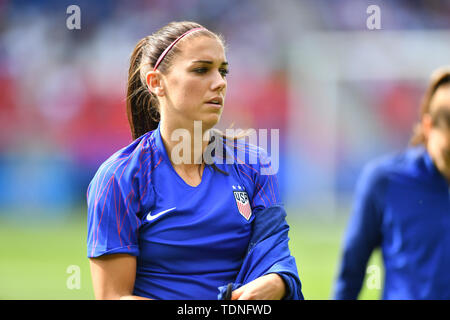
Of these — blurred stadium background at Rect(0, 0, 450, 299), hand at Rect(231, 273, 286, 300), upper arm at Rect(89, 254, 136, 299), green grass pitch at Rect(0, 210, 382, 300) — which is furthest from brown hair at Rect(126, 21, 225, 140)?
blurred stadium background at Rect(0, 0, 450, 299)

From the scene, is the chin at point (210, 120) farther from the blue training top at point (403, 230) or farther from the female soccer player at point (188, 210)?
the blue training top at point (403, 230)

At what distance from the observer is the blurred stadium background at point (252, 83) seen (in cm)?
987

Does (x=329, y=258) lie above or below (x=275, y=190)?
below

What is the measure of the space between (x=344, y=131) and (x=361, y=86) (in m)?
0.96

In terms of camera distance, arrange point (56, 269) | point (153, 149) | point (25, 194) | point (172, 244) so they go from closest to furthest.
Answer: point (172, 244) → point (153, 149) → point (56, 269) → point (25, 194)

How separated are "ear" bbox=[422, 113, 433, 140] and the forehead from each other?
1.05 metres

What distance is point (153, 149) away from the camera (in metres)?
1.76

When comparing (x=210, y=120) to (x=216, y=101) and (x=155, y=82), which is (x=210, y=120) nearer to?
(x=216, y=101)

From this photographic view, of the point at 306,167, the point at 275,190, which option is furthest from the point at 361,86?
the point at 275,190

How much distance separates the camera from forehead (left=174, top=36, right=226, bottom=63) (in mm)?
1751
